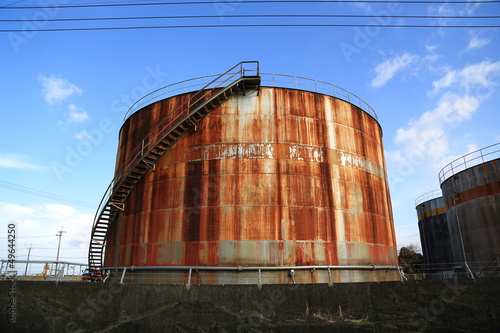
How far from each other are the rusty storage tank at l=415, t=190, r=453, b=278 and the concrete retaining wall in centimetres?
2870

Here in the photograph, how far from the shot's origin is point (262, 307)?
1224cm

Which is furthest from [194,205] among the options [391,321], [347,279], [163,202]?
[391,321]

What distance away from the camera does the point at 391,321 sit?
12148 mm

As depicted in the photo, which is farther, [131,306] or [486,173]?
[486,173]

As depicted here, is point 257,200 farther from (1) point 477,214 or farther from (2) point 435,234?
(2) point 435,234

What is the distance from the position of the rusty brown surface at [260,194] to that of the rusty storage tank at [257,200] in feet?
0.18

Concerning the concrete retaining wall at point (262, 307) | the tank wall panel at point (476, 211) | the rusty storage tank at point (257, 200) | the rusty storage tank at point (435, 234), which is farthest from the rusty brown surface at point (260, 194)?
the rusty storage tank at point (435, 234)

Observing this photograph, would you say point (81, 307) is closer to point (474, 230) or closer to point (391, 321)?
point (391, 321)

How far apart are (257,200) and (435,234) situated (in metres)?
32.6

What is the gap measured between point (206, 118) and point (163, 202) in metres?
5.08

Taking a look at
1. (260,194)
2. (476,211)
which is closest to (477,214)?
(476,211)

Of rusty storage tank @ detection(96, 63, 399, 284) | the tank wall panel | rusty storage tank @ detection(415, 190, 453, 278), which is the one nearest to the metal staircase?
rusty storage tank @ detection(96, 63, 399, 284)

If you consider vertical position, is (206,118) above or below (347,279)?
above

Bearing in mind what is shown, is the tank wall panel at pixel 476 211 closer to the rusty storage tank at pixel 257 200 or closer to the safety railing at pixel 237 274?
the rusty storage tank at pixel 257 200
